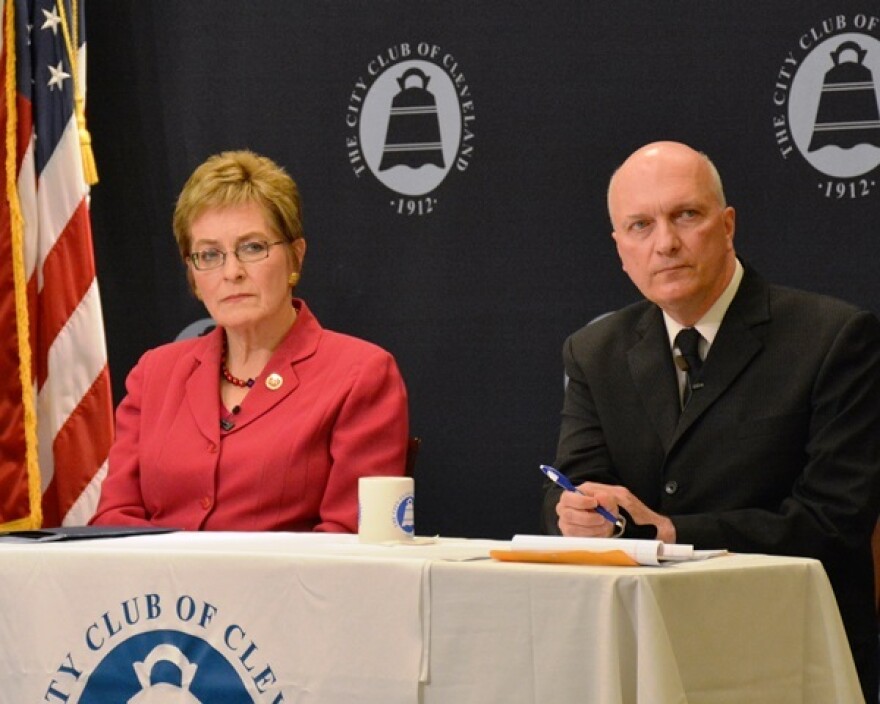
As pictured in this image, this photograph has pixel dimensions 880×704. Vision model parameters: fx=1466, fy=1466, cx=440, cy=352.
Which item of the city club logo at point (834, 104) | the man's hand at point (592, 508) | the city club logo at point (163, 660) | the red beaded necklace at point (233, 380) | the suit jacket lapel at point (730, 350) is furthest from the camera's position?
the city club logo at point (834, 104)

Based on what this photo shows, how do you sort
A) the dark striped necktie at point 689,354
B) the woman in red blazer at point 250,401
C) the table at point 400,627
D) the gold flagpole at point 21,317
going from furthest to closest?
the gold flagpole at point 21,317, the woman in red blazer at point 250,401, the dark striped necktie at point 689,354, the table at point 400,627

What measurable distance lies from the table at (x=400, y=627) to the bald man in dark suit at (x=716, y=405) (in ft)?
1.69

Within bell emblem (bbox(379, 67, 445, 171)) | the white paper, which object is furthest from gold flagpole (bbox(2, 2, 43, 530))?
the white paper

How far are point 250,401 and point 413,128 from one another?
1450 mm

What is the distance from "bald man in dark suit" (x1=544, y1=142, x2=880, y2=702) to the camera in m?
3.07

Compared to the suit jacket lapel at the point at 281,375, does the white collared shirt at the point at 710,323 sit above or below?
above

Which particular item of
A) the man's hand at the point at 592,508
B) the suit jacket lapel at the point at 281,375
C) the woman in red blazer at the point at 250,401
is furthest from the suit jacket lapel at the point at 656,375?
the suit jacket lapel at the point at 281,375

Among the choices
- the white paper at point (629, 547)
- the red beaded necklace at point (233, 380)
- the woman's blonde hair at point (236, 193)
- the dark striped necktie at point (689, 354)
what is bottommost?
the white paper at point (629, 547)

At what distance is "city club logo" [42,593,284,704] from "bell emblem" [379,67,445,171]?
2.40 m

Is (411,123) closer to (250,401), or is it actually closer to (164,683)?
(250,401)

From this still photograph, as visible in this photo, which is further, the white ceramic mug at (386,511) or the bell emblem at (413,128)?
the bell emblem at (413,128)

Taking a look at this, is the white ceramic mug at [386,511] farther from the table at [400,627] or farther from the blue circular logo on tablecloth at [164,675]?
the blue circular logo on tablecloth at [164,675]

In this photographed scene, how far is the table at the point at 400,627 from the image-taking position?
7.29 ft

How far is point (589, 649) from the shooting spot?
2221 millimetres
